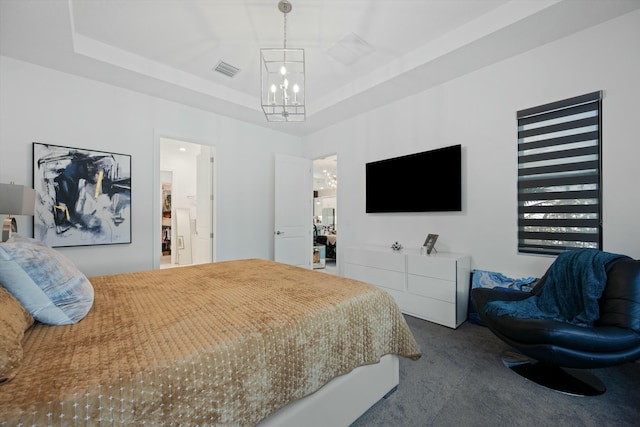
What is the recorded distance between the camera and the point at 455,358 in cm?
221

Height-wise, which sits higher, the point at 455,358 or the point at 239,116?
the point at 239,116

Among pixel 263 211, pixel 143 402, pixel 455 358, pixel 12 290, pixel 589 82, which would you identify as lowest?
pixel 455 358

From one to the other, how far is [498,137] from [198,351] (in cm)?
326

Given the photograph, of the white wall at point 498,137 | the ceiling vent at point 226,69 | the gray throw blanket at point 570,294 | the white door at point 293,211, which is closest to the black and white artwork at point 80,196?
the ceiling vent at point 226,69

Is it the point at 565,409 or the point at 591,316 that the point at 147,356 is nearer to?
the point at 565,409

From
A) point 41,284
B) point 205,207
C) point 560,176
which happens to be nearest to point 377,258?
point 560,176

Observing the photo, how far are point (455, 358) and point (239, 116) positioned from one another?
414 cm

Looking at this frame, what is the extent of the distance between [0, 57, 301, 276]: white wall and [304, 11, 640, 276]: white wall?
159 cm

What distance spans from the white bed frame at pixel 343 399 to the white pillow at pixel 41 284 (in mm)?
976

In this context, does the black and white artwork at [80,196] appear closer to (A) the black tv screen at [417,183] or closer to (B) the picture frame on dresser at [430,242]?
(A) the black tv screen at [417,183]

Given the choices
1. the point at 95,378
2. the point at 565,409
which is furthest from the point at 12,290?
the point at 565,409

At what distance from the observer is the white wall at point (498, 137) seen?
2180 millimetres

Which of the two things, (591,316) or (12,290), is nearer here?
(12,290)

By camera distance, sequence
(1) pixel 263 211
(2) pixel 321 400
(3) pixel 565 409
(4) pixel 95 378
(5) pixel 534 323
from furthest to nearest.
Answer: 1. (1) pixel 263 211
2. (5) pixel 534 323
3. (3) pixel 565 409
4. (2) pixel 321 400
5. (4) pixel 95 378
